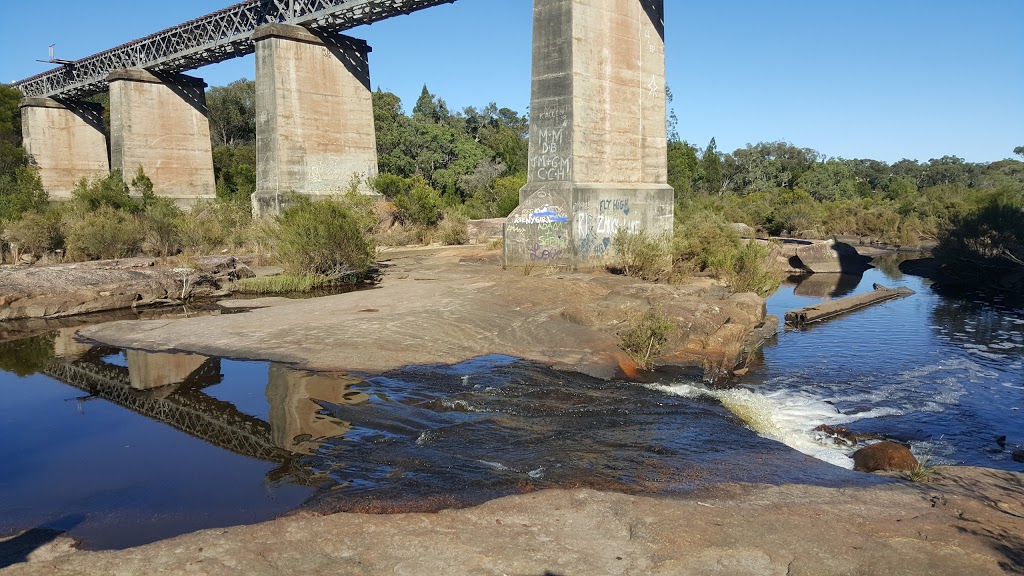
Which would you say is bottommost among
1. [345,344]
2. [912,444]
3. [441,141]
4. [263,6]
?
[912,444]

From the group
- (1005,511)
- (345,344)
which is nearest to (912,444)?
(1005,511)

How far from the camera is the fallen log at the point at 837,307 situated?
1373 cm

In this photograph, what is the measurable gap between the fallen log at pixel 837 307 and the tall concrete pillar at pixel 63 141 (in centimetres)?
3713

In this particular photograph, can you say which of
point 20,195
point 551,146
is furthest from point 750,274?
point 20,195

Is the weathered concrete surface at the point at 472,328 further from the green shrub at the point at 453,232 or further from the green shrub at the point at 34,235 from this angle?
the green shrub at the point at 453,232

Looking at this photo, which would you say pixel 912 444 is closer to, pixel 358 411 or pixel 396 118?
pixel 358 411

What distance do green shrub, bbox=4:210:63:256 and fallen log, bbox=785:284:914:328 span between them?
18.1m

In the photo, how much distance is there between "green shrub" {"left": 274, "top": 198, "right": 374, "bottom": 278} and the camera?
1487cm

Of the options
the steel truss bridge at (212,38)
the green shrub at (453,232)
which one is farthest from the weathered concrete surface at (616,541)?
the green shrub at (453,232)

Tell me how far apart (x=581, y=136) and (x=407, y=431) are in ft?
31.9

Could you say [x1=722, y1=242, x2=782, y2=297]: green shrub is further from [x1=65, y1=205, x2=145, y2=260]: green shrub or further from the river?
[x1=65, y1=205, x2=145, y2=260]: green shrub

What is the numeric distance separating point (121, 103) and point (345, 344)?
88.3 ft

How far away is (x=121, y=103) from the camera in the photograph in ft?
98.8

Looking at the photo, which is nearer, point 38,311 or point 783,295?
point 38,311
